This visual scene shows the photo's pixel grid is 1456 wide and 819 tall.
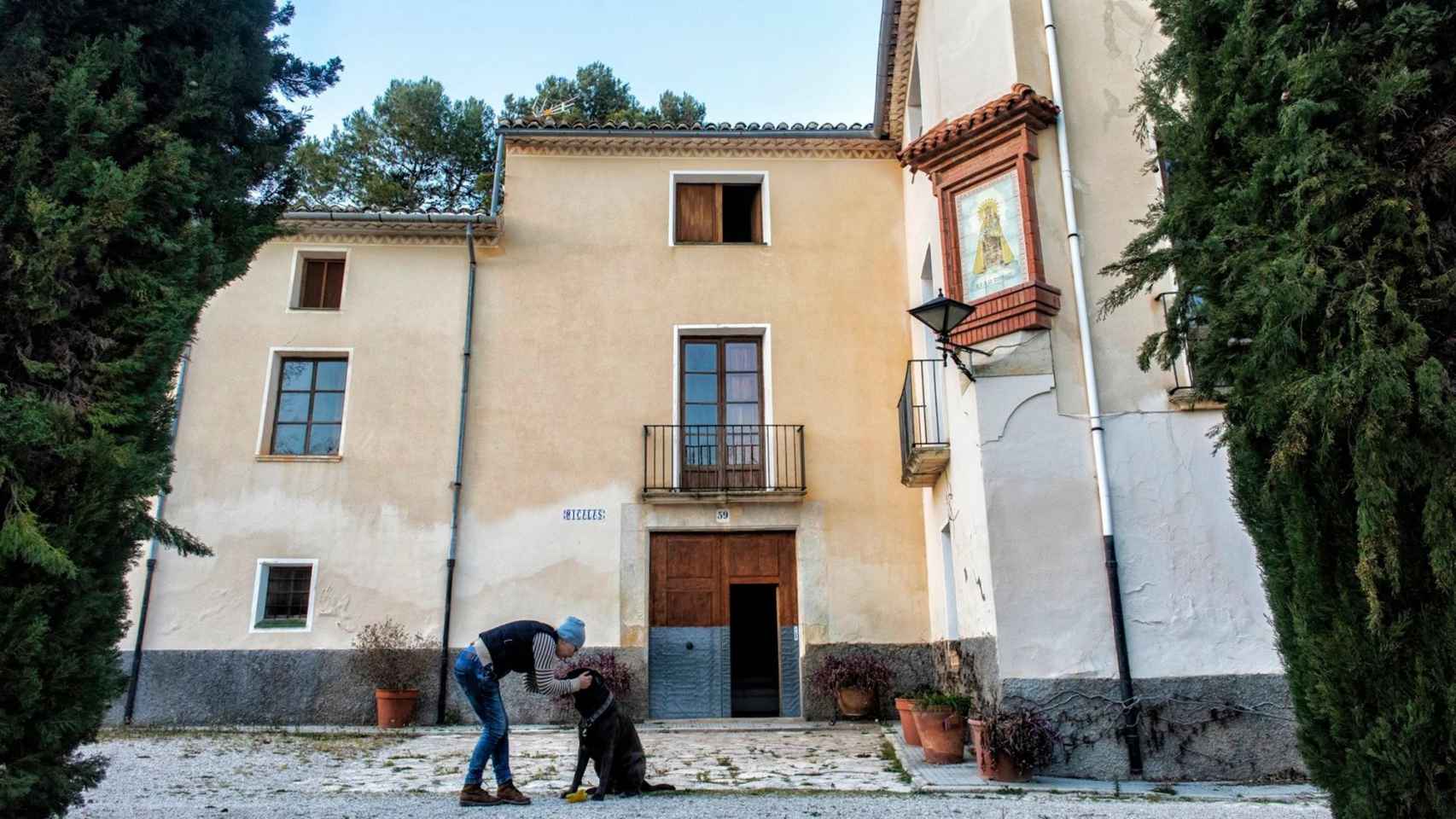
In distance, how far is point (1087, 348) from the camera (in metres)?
8.02

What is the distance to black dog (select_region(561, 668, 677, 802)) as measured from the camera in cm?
638

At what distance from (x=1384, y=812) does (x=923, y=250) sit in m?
8.35

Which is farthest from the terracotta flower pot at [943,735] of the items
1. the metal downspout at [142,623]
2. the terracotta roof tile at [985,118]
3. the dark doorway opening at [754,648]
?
the metal downspout at [142,623]

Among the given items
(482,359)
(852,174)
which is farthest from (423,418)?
(852,174)

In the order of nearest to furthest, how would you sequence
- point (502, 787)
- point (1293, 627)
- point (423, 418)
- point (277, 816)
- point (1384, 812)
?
point (1384, 812) < point (1293, 627) < point (277, 816) < point (502, 787) < point (423, 418)

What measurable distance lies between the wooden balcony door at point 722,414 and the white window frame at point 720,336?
0.06 m

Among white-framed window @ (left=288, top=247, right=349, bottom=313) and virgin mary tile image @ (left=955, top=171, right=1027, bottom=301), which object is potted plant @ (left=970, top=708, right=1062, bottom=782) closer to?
virgin mary tile image @ (left=955, top=171, right=1027, bottom=301)

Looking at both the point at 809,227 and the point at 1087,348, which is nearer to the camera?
the point at 1087,348

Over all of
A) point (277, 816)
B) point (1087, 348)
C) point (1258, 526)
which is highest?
point (1087, 348)

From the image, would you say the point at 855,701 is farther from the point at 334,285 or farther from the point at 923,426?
the point at 334,285

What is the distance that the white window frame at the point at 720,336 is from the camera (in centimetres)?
1180

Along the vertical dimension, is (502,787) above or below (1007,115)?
below

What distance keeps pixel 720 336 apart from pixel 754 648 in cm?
402

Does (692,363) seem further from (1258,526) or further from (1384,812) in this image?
(1384,812)
